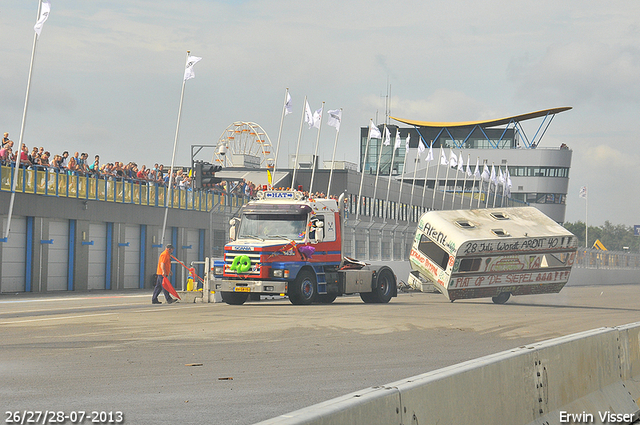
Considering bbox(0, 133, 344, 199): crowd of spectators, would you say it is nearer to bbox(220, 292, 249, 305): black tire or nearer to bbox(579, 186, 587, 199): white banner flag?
bbox(220, 292, 249, 305): black tire

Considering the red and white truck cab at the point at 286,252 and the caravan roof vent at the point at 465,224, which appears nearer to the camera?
the red and white truck cab at the point at 286,252

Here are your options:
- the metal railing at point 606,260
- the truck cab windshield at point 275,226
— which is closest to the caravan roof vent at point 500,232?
the truck cab windshield at point 275,226

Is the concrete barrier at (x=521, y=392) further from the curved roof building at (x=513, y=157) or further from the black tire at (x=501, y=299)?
the curved roof building at (x=513, y=157)

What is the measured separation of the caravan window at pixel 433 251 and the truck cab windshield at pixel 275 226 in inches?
178

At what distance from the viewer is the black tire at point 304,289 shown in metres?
25.2

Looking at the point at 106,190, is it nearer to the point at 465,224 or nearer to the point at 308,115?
the point at 308,115

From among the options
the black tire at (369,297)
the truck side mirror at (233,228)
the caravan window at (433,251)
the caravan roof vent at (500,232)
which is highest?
the caravan roof vent at (500,232)

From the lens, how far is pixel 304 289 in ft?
84.0

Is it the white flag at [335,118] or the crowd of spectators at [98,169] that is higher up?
the white flag at [335,118]

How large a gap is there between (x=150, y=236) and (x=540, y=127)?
3892 inches

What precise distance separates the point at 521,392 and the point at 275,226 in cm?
1847

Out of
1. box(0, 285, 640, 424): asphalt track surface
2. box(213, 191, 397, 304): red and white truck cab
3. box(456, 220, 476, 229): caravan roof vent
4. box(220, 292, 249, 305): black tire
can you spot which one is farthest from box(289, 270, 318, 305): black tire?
box(456, 220, 476, 229): caravan roof vent

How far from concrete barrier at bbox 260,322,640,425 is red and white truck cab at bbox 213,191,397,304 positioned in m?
15.1

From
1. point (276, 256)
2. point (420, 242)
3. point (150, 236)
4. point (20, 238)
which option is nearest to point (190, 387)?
point (276, 256)
